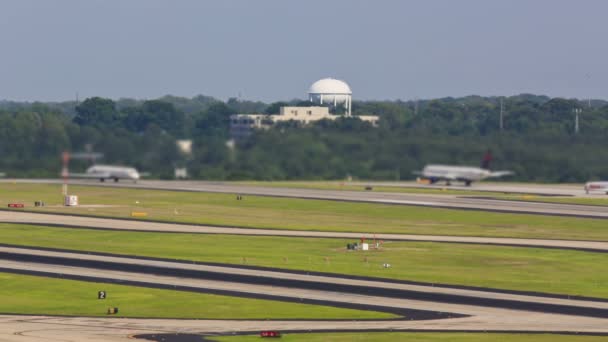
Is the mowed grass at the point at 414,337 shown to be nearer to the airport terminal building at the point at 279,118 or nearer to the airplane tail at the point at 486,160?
the airport terminal building at the point at 279,118

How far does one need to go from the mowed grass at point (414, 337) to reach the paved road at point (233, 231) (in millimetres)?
39222

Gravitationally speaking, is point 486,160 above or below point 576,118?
below

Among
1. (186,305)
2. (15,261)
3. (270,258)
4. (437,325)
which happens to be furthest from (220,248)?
(437,325)

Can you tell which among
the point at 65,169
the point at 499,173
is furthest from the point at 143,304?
the point at 499,173

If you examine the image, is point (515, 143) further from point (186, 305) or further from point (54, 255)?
point (186, 305)

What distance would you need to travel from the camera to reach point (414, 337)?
2334 inches

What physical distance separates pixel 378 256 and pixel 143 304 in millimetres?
27718

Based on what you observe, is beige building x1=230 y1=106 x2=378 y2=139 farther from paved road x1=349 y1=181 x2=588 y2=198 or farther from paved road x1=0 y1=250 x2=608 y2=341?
paved road x1=0 y1=250 x2=608 y2=341

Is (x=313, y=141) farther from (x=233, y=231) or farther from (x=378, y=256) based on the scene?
(x=378, y=256)

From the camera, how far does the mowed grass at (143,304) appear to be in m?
66.4

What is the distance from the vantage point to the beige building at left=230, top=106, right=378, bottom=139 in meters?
162

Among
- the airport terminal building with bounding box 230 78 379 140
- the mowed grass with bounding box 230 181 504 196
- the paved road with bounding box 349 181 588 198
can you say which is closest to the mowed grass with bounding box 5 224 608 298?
the airport terminal building with bounding box 230 78 379 140

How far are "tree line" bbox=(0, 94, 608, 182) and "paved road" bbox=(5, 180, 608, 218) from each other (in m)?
2.77

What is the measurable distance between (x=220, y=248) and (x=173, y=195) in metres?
65.7
